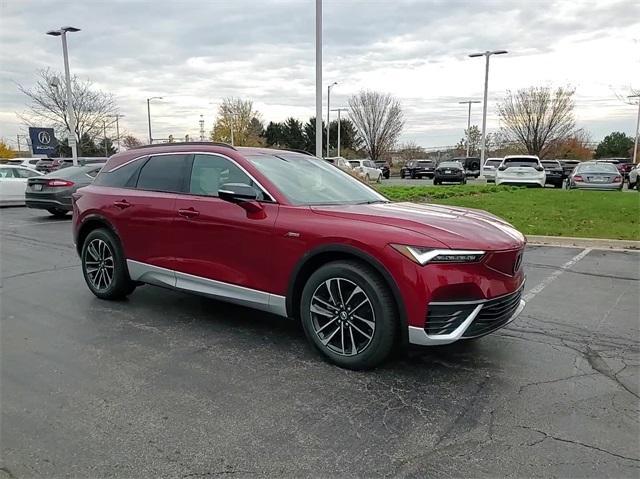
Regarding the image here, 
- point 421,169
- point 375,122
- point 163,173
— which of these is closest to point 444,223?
point 163,173

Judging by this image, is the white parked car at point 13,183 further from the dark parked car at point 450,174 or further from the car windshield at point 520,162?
the dark parked car at point 450,174

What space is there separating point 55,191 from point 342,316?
1225cm

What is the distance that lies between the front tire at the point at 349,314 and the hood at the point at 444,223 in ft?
1.29

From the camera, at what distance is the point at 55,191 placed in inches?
532

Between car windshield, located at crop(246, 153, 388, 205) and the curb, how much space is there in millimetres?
5349

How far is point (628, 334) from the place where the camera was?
460 cm

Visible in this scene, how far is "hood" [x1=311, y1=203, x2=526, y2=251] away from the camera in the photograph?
11.7 ft

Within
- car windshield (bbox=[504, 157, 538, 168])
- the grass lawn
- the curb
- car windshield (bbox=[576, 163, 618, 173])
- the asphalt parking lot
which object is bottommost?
the asphalt parking lot

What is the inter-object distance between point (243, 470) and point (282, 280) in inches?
68.2

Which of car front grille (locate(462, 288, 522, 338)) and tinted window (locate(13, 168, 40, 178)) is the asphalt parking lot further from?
tinted window (locate(13, 168, 40, 178))

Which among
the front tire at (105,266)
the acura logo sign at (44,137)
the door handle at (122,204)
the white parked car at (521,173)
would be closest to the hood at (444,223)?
the door handle at (122,204)

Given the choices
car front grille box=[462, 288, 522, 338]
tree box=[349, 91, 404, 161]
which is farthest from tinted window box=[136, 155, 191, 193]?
tree box=[349, 91, 404, 161]

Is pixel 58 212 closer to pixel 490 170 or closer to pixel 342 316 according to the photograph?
pixel 342 316

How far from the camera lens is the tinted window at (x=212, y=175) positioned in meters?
4.59
